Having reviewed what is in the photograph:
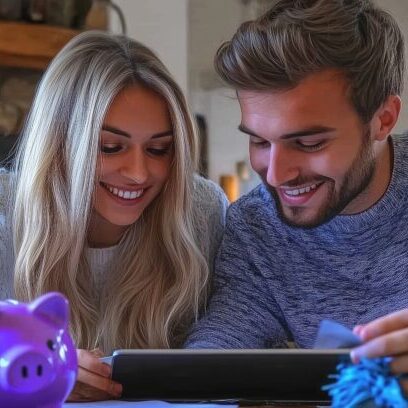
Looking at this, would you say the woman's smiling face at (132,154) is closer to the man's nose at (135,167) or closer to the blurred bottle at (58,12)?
the man's nose at (135,167)

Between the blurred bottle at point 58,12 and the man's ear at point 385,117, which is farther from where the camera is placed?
the blurred bottle at point 58,12

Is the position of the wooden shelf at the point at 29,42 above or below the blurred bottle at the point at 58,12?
below

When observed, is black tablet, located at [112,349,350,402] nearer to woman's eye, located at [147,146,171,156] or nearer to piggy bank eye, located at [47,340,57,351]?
piggy bank eye, located at [47,340,57,351]

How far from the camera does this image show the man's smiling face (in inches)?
44.6

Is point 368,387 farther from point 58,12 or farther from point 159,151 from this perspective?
point 58,12

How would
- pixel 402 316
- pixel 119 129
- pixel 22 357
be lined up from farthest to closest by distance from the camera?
pixel 119 129 < pixel 402 316 < pixel 22 357

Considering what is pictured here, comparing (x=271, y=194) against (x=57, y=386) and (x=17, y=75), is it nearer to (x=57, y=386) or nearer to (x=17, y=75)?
(x=57, y=386)

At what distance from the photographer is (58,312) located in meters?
0.68

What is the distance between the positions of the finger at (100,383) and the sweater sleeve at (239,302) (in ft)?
0.91

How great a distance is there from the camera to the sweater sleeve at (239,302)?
1.18 m

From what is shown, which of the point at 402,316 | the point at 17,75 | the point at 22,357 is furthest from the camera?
the point at 17,75

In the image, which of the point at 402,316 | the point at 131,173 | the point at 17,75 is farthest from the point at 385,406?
the point at 17,75

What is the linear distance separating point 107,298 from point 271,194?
Answer: 326 mm

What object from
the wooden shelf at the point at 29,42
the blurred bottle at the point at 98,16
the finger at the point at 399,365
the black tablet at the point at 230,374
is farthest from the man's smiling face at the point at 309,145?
the blurred bottle at the point at 98,16
